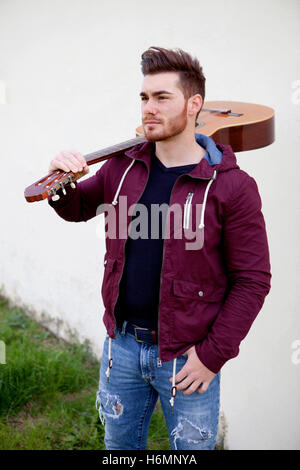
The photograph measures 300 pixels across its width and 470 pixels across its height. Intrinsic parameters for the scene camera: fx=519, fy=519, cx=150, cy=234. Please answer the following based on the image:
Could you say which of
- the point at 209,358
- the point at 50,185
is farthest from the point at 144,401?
the point at 50,185

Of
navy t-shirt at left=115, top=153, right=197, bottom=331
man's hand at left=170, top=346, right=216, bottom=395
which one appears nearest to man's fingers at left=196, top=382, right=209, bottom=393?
man's hand at left=170, top=346, right=216, bottom=395

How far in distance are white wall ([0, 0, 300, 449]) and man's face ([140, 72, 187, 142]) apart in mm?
844

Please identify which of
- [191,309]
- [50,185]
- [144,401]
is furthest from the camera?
[144,401]

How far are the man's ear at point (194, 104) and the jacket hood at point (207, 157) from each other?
137 millimetres

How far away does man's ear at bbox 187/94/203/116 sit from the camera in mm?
1960

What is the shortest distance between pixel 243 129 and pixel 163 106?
536 millimetres

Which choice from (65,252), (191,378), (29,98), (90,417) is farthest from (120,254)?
(29,98)

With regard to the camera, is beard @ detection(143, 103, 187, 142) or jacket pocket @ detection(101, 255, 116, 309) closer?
beard @ detection(143, 103, 187, 142)

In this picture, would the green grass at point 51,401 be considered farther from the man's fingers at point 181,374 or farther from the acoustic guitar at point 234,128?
the acoustic guitar at point 234,128

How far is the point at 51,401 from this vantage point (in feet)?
11.6

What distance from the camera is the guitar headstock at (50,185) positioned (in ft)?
5.60

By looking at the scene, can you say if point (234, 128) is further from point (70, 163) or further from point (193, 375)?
point (193, 375)

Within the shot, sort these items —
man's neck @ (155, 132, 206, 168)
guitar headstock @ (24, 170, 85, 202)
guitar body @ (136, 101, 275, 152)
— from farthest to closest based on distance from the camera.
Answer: guitar body @ (136, 101, 275, 152) → man's neck @ (155, 132, 206, 168) → guitar headstock @ (24, 170, 85, 202)

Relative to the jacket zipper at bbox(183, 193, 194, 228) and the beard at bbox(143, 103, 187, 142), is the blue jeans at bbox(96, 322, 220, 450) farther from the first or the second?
the beard at bbox(143, 103, 187, 142)
